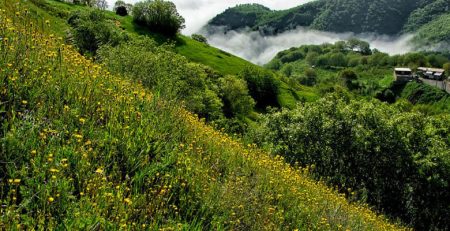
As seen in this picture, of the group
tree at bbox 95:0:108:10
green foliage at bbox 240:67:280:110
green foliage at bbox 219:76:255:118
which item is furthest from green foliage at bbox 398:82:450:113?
tree at bbox 95:0:108:10

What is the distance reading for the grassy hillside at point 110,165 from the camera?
4.81 meters

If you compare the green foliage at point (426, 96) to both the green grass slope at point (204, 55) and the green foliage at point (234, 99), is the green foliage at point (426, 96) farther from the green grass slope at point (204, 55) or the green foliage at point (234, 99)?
the green foliage at point (234, 99)

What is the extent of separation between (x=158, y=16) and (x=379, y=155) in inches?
2969

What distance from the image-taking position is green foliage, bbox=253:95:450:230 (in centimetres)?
3575

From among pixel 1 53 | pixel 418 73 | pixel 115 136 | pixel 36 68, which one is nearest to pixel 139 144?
pixel 115 136

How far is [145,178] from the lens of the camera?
20.6 ft

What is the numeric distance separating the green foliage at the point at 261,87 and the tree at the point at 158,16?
806 inches

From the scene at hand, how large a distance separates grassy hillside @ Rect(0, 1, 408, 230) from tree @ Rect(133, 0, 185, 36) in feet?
310

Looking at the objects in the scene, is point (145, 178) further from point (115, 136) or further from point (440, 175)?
point (440, 175)

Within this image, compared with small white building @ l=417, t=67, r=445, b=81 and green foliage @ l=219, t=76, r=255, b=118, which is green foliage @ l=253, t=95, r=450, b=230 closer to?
green foliage @ l=219, t=76, r=255, b=118

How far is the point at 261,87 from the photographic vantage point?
103 m

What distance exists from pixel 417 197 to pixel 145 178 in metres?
35.8

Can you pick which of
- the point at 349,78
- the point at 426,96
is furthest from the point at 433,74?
the point at 349,78

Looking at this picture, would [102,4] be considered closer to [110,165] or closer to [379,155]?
[379,155]
